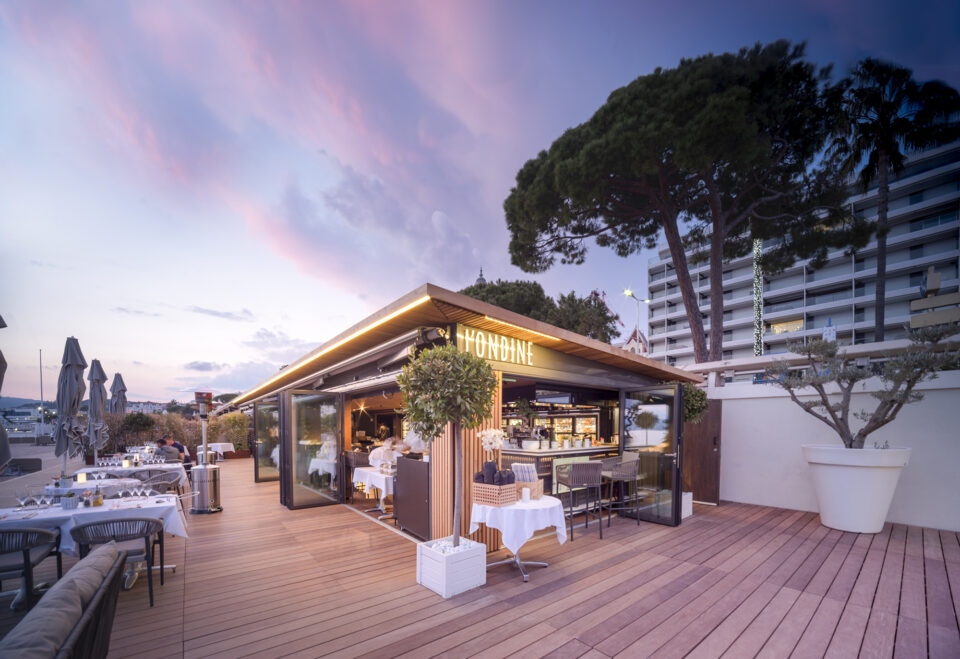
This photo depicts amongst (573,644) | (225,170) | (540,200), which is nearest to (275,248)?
(225,170)

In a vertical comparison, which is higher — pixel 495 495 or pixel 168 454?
pixel 495 495

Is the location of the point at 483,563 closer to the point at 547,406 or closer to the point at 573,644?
the point at 573,644

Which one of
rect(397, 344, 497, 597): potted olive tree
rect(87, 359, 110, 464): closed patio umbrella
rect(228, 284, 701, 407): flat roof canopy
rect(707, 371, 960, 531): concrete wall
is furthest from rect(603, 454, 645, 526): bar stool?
rect(87, 359, 110, 464): closed patio umbrella

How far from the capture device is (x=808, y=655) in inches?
112

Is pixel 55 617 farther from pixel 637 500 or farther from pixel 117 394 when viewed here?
pixel 117 394

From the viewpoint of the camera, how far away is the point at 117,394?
1090cm

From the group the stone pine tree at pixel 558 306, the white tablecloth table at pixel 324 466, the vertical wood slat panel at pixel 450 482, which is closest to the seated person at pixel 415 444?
the vertical wood slat panel at pixel 450 482

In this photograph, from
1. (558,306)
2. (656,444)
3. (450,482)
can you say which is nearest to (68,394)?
(450,482)

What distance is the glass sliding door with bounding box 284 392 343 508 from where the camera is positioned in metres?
7.78

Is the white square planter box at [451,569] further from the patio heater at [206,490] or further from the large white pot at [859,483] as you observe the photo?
the large white pot at [859,483]

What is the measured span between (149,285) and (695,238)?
14.4m

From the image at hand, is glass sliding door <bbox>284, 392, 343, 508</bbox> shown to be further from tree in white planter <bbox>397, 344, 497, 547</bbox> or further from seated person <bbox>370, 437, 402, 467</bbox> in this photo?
tree in white planter <bbox>397, 344, 497, 547</bbox>

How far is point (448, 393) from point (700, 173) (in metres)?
9.73

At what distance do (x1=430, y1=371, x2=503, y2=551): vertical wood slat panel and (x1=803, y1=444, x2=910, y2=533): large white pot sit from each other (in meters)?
5.14
